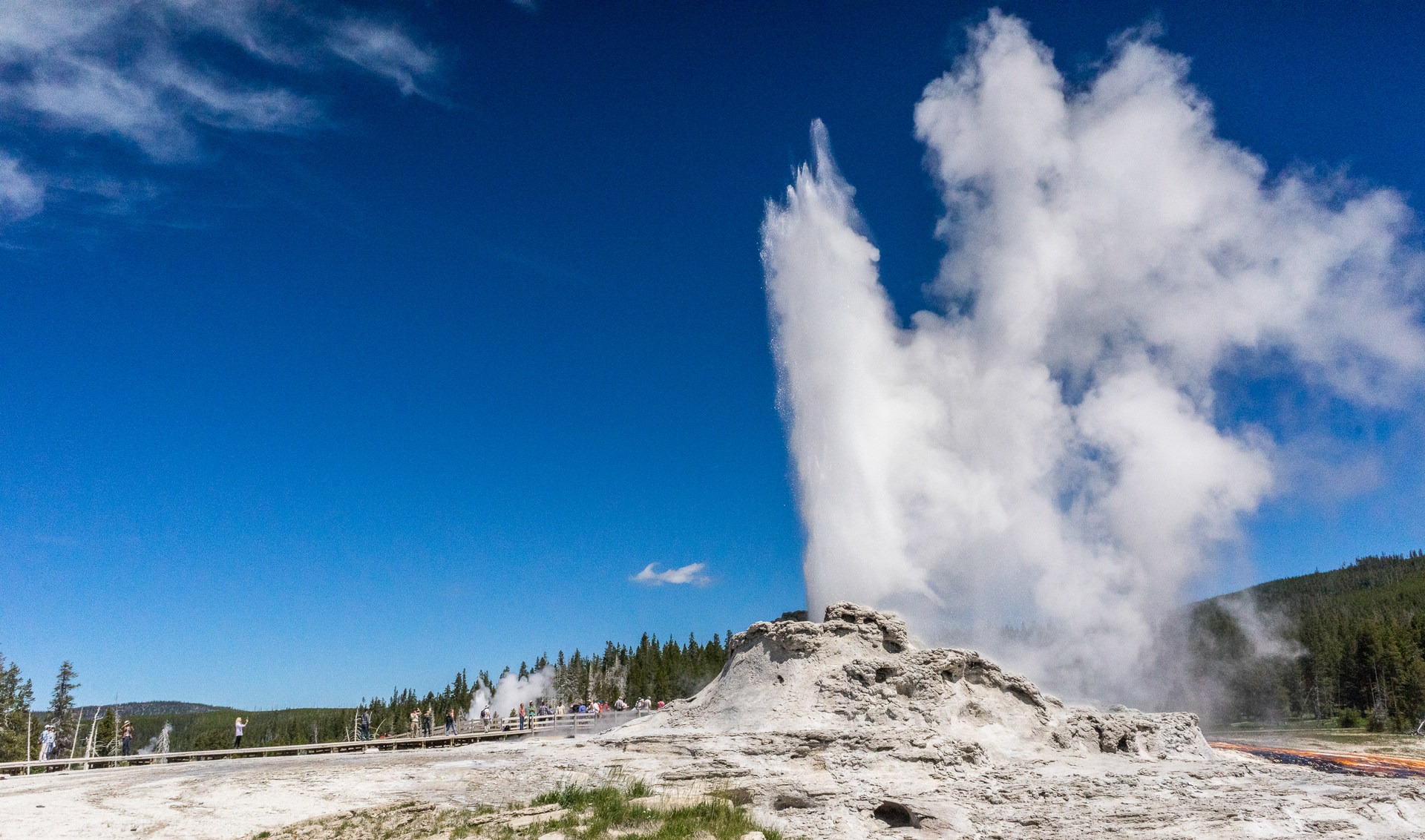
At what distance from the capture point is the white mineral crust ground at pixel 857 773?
12.3 m

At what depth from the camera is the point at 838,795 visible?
1388 cm

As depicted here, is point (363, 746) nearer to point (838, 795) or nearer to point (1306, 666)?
point (838, 795)

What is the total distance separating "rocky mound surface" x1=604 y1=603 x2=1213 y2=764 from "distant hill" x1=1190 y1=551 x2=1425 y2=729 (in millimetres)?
40854

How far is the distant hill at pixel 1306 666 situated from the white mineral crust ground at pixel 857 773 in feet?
139

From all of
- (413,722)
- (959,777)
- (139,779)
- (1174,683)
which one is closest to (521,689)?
(413,722)

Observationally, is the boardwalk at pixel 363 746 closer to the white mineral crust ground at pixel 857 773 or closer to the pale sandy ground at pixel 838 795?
the white mineral crust ground at pixel 857 773

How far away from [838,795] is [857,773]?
2.32 ft

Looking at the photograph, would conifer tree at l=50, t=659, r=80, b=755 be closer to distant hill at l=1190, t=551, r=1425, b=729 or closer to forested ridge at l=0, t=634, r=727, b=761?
forested ridge at l=0, t=634, r=727, b=761

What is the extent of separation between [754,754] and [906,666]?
3.93 meters

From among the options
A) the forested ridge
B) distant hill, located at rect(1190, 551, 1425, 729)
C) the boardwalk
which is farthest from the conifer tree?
distant hill, located at rect(1190, 551, 1425, 729)

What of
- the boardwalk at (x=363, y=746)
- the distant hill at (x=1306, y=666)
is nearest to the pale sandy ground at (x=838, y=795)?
the boardwalk at (x=363, y=746)

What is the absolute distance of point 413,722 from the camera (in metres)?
32.2

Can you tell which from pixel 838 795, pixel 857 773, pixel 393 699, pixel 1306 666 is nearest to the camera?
pixel 838 795

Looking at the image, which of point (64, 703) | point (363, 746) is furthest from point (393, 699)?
point (363, 746)
